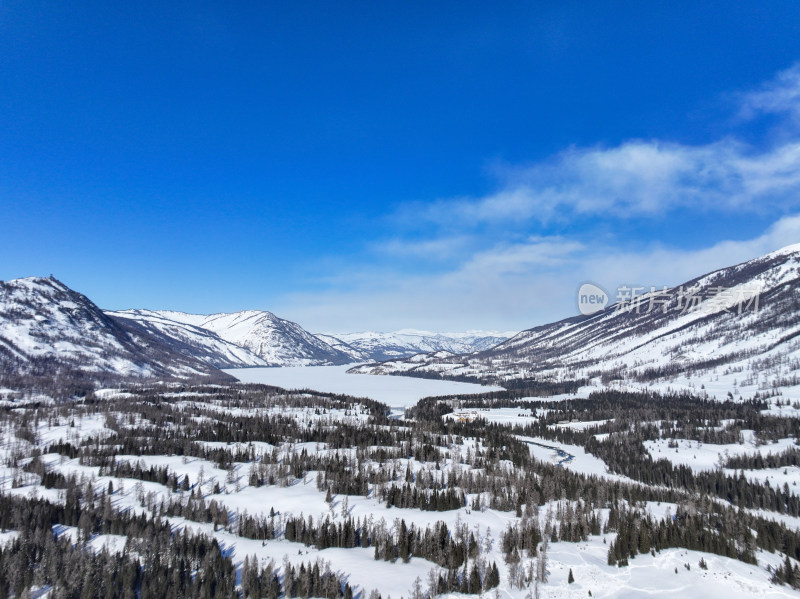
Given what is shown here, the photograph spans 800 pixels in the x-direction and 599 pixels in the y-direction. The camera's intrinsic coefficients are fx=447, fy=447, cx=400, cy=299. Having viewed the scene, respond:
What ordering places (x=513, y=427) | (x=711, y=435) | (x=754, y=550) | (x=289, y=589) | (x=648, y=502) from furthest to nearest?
1. (x=513, y=427)
2. (x=711, y=435)
3. (x=648, y=502)
4. (x=754, y=550)
5. (x=289, y=589)

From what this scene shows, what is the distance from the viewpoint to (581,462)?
119250mm

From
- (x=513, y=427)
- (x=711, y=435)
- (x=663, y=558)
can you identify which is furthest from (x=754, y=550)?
(x=513, y=427)

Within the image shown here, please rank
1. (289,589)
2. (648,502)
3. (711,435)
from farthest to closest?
(711,435) < (648,502) < (289,589)

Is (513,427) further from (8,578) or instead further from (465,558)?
(8,578)

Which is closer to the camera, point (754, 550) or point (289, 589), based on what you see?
point (289, 589)

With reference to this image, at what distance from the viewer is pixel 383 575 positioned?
41.4 metres

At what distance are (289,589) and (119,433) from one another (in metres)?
98.4

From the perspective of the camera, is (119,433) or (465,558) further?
(119,433)

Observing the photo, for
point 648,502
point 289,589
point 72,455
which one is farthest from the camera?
point 72,455

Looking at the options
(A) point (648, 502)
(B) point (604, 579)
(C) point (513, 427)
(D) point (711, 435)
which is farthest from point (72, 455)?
(D) point (711, 435)

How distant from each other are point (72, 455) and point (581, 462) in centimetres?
11812

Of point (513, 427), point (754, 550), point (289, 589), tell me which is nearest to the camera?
point (289, 589)

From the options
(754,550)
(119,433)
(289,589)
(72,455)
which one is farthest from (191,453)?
(754,550)

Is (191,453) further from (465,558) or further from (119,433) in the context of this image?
(465,558)
